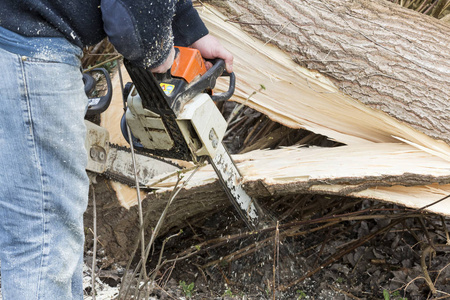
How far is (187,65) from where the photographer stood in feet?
5.64

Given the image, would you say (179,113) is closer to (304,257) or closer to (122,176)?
(122,176)

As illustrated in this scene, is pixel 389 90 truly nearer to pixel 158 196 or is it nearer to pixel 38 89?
pixel 158 196

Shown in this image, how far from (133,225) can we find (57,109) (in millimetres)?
1363

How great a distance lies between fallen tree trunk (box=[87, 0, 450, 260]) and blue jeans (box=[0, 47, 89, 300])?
2.61 feet

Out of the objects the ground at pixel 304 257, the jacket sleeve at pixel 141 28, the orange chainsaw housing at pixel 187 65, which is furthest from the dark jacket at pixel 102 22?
the ground at pixel 304 257

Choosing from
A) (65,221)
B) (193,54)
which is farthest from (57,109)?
(193,54)

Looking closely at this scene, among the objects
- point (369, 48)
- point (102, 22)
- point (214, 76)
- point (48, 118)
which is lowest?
point (48, 118)

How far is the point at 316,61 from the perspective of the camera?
7.26 ft

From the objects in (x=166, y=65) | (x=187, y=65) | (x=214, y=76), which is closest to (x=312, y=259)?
(x=214, y=76)

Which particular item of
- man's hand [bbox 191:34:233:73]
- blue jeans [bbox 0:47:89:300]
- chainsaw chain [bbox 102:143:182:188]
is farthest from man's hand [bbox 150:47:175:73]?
chainsaw chain [bbox 102:143:182:188]

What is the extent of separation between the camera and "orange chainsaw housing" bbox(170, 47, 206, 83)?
1708mm

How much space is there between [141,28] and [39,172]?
551mm

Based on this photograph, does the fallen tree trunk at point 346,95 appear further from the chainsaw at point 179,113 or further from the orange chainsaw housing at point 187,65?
the orange chainsaw housing at point 187,65

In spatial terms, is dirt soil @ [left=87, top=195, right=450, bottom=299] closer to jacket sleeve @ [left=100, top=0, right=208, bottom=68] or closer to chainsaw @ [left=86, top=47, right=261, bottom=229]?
chainsaw @ [left=86, top=47, right=261, bottom=229]
